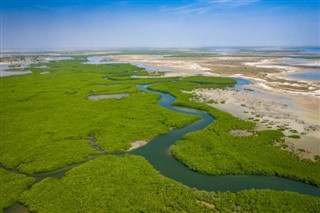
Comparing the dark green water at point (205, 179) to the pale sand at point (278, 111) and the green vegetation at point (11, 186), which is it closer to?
the pale sand at point (278, 111)

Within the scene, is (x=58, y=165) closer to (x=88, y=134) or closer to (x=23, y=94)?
(x=88, y=134)

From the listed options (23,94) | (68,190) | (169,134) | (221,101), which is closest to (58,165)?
(68,190)

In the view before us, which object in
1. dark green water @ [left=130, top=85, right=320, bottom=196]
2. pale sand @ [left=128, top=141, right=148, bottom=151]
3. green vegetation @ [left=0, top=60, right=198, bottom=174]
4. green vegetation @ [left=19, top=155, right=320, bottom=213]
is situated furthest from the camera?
pale sand @ [left=128, top=141, right=148, bottom=151]

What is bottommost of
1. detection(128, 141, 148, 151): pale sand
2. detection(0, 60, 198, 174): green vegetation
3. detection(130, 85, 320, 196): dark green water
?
detection(130, 85, 320, 196): dark green water

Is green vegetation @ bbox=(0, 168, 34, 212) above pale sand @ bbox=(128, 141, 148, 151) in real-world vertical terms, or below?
below

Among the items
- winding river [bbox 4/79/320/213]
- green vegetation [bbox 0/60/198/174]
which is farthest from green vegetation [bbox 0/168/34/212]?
green vegetation [bbox 0/60/198/174]

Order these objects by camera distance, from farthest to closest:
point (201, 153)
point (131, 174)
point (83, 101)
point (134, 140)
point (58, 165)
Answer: point (83, 101)
point (134, 140)
point (201, 153)
point (58, 165)
point (131, 174)

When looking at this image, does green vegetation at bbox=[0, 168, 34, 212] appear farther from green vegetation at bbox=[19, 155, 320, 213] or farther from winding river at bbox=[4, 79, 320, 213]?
green vegetation at bbox=[19, 155, 320, 213]
